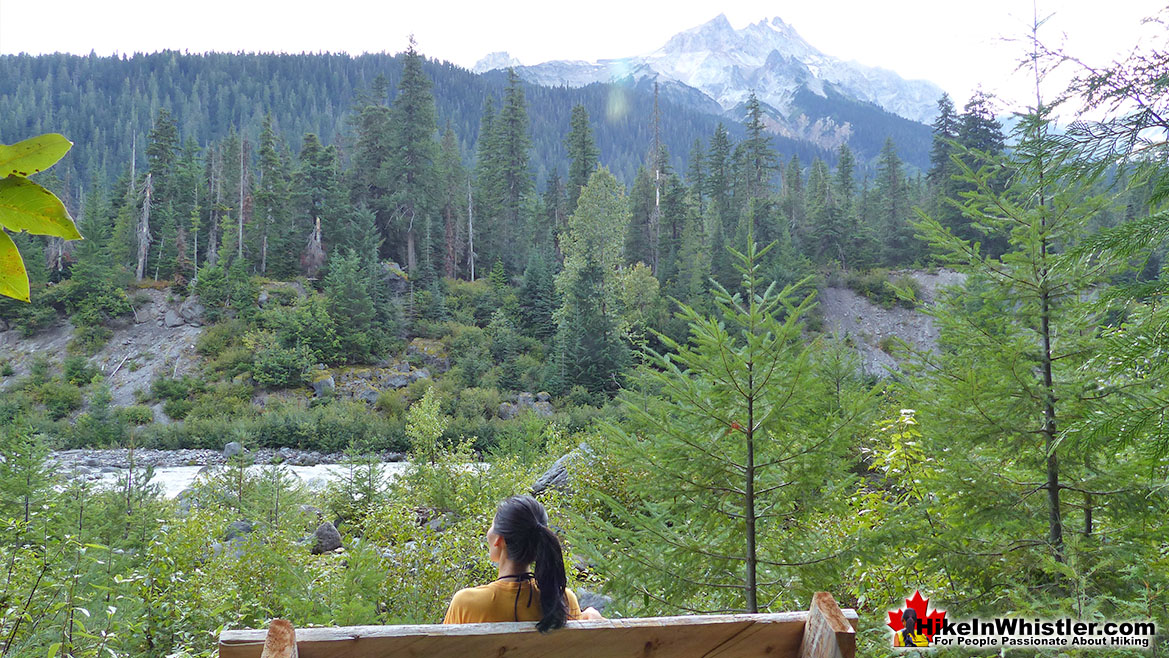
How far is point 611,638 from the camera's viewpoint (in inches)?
55.6

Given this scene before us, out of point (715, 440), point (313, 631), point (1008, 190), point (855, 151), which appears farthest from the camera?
point (855, 151)

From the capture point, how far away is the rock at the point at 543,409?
84.3 feet

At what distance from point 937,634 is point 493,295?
Result: 33.8m

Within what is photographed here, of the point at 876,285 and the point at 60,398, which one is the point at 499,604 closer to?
the point at 60,398

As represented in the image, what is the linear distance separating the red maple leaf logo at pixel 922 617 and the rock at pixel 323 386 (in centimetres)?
2604

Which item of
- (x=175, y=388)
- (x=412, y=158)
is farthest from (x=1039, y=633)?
(x=412, y=158)

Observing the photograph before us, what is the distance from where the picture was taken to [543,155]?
309 ft

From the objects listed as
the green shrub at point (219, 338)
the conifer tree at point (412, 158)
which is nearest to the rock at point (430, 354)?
the green shrub at point (219, 338)

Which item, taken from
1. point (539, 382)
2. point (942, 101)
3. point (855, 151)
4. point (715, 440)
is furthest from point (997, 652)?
point (855, 151)

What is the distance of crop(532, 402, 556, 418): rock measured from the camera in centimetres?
2570

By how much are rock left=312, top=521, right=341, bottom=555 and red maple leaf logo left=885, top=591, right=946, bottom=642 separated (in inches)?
341

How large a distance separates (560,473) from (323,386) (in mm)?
18288

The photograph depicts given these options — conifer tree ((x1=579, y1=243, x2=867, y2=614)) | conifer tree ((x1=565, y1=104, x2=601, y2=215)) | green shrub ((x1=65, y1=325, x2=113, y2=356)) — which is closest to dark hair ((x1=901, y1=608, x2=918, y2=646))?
conifer tree ((x1=579, y1=243, x2=867, y2=614))

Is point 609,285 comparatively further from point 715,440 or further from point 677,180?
point 715,440
